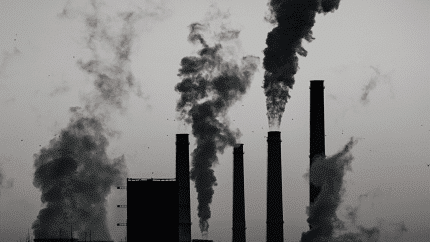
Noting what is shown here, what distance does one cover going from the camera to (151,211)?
273 feet

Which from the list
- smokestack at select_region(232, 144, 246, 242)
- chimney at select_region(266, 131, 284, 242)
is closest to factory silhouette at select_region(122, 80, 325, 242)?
chimney at select_region(266, 131, 284, 242)

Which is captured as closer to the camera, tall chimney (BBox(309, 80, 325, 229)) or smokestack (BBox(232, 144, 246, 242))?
tall chimney (BBox(309, 80, 325, 229))

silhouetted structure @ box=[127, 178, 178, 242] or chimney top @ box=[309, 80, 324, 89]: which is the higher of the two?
chimney top @ box=[309, 80, 324, 89]

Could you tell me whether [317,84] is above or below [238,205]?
above

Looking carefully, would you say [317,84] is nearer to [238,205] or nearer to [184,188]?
[184,188]

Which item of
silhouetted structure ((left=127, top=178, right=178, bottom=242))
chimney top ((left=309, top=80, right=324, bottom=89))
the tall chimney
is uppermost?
chimney top ((left=309, top=80, right=324, bottom=89))

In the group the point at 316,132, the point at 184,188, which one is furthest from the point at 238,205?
the point at 316,132

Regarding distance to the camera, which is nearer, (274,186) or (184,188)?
(274,186)

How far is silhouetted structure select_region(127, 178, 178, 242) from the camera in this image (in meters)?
82.9

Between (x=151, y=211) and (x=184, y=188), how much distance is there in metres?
12.9

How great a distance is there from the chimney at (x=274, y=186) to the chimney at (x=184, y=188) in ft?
26.0

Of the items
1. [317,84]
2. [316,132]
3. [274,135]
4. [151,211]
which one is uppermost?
[317,84]

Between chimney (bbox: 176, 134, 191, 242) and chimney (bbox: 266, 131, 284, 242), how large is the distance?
7919 mm

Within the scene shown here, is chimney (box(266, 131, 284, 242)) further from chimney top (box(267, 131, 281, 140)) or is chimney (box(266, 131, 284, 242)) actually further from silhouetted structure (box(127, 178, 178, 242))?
silhouetted structure (box(127, 178, 178, 242))
